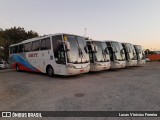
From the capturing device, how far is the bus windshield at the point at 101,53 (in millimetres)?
14366

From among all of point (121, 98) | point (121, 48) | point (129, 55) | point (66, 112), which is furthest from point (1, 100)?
point (129, 55)

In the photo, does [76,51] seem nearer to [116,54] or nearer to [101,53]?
[101,53]

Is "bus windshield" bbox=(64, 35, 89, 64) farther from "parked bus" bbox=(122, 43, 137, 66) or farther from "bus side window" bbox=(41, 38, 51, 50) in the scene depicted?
"parked bus" bbox=(122, 43, 137, 66)

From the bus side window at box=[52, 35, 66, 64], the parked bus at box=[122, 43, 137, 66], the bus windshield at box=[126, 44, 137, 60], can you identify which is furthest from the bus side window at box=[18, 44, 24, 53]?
the bus windshield at box=[126, 44, 137, 60]

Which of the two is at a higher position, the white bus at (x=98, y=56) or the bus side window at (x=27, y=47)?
the bus side window at (x=27, y=47)

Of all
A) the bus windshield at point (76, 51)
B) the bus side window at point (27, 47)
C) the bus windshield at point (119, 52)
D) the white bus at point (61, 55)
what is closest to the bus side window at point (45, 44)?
the white bus at point (61, 55)

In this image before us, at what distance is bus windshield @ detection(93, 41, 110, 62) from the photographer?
14.4 m

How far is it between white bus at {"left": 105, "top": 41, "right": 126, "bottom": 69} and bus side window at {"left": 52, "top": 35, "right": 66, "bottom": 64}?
612cm

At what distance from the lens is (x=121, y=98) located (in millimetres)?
6473

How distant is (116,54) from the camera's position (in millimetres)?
16469

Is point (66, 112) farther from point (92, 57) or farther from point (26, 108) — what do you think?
point (92, 57)

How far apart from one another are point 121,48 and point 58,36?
25.5ft

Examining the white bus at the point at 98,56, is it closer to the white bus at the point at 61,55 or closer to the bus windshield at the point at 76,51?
the white bus at the point at 61,55

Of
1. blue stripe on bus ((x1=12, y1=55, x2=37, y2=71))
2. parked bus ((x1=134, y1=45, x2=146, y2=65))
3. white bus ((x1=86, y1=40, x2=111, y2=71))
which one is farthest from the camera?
parked bus ((x1=134, y1=45, x2=146, y2=65))
